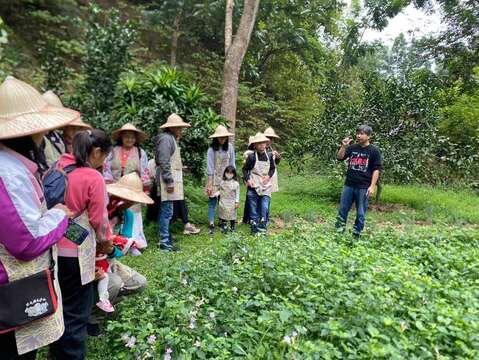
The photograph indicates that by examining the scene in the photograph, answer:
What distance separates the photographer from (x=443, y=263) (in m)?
4.62

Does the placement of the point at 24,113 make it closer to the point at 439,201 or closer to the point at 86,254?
the point at 86,254

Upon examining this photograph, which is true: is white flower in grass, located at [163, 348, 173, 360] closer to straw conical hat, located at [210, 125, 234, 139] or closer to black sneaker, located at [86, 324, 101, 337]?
black sneaker, located at [86, 324, 101, 337]

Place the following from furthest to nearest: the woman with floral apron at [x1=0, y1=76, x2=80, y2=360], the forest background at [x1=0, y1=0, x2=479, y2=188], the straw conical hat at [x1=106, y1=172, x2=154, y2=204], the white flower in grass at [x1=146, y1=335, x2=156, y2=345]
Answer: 1. the forest background at [x1=0, y1=0, x2=479, y2=188]
2. the straw conical hat at [x1=106, y1=172, x2=154, y2=204]
3. the white flower in grass at [x1=146, y1=335, x2=156, y2=345]
4. the woman with floral apron at [x1=0, y1=76, x2=80, y2=360]

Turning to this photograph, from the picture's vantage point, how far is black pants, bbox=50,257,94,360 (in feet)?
9.53

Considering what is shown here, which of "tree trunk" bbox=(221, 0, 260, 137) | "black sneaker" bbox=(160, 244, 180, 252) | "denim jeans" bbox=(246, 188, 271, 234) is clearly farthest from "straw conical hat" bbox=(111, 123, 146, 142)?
"tree trunk" bbox=(221, 0, 260, 137)

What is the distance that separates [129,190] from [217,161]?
→ 3.46 meters

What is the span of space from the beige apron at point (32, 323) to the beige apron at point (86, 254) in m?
0.49

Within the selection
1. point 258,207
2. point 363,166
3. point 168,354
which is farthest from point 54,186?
point 363,166

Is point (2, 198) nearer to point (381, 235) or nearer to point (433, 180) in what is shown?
point (381, 235)

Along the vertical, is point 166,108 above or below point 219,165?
above

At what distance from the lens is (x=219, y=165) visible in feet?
23.2

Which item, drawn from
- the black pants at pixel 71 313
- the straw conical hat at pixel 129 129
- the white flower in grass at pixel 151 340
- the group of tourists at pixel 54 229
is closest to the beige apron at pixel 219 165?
the straw conical hat at pixel 129 129

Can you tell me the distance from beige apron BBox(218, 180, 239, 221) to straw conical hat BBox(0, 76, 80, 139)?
459cm

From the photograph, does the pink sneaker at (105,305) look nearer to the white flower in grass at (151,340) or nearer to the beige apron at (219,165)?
the white flower in grass at (151,340)
